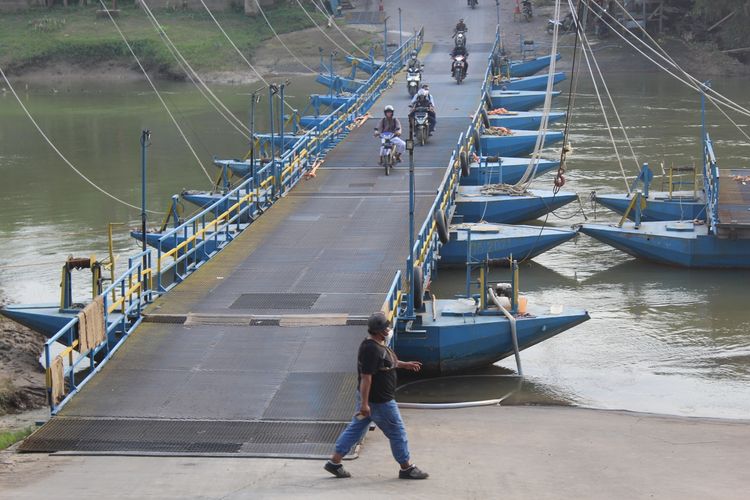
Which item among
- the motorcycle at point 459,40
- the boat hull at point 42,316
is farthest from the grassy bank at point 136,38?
the boat hull at point 42,316

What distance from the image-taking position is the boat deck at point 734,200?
83.8 ft

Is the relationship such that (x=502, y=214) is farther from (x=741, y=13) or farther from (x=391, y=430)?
(x=741, y=13)

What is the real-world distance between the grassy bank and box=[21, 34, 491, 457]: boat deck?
44890mm

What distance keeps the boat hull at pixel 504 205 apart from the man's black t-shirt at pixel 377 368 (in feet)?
52.6

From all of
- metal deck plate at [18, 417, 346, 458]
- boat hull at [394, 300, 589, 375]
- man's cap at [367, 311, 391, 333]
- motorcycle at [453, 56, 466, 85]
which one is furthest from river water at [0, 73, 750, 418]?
man's cap at [367, 311, 391, 333]

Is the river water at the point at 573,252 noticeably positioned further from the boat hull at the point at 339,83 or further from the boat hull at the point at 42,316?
the boat hull at the point at 42,316

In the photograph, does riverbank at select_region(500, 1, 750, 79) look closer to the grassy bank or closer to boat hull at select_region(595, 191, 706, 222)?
the grassy bank

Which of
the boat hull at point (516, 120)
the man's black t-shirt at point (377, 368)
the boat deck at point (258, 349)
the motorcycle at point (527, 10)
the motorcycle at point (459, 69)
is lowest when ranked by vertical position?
the boat deck at point (258, 349)

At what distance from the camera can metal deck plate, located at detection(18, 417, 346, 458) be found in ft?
45.0

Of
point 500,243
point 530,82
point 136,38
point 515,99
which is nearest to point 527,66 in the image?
point 530,82

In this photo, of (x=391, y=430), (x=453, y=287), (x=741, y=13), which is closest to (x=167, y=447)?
(x=391, y=430)

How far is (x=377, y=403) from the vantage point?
41.6 ft

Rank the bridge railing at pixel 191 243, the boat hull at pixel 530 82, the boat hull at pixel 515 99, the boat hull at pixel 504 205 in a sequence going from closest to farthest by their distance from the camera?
the bridge railing at pixel 191 243 → the boat hull at pixel 504 205 → the boat hull at pixel 515 99 → the boat hull at pixel 530 82

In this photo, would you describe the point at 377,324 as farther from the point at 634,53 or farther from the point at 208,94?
the point at 634,53
